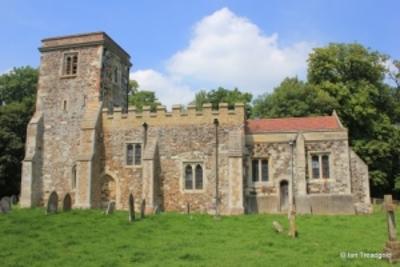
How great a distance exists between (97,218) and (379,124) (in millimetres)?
26539

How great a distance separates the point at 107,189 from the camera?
26.7 meters

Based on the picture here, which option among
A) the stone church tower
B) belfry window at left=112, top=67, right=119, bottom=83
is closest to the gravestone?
the stone church tower

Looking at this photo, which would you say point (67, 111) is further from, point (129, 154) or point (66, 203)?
point (66, 203)

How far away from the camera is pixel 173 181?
84.9ft

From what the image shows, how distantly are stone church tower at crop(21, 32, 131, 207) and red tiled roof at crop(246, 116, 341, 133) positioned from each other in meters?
9.88

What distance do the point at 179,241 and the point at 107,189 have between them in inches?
553

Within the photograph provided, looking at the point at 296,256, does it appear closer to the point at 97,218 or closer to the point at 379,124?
the point at 97,218

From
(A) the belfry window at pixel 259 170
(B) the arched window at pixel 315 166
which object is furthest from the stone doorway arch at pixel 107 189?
(B) the arched window at pixel 315 166

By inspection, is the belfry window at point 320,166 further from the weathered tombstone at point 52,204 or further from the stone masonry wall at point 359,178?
the weathered tombstone at point 52,204

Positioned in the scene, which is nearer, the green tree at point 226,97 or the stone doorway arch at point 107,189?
the stone doorway arch at point 107,189

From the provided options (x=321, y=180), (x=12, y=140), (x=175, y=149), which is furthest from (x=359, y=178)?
(x=12, y=140)

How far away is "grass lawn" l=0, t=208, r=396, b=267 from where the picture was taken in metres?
11.1

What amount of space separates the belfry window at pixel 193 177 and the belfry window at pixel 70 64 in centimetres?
1019

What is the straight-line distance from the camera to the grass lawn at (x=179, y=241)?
11.1 m
